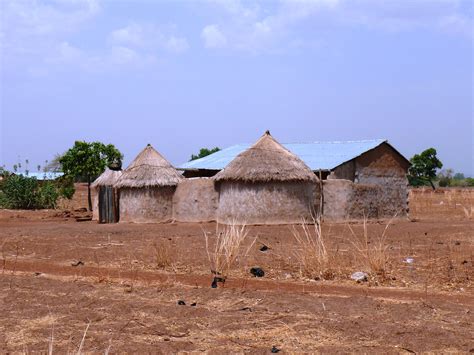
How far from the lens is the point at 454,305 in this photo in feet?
22.7

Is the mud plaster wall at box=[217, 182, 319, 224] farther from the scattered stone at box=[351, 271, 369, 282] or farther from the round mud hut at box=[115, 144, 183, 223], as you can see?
the scattered stone at box=[351, 271, 369, 282]

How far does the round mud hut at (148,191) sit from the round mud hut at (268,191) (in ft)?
6.76

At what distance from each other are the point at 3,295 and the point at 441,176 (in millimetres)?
57763

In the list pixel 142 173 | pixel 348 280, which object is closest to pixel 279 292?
pixel 348 280

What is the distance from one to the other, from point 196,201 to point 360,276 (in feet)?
37.1

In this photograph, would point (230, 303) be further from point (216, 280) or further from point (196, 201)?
point (196, 201)

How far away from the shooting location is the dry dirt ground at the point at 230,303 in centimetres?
559

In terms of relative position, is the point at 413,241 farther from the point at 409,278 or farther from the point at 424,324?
the point at 424,324

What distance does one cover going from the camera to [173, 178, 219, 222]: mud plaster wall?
19.5 metres

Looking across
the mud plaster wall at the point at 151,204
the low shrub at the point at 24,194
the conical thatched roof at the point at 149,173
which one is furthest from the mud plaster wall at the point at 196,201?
the low shrub at the point at 24,194

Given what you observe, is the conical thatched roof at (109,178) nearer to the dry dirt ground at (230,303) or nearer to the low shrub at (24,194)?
the low shrub at (24,194)

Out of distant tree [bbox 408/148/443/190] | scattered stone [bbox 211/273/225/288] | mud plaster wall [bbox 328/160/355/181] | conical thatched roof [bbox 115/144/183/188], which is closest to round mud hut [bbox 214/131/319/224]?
conical thatched roof [bbox 115/144/183/188]

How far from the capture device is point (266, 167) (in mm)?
18578

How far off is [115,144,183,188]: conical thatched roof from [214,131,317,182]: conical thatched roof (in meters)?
1.88
